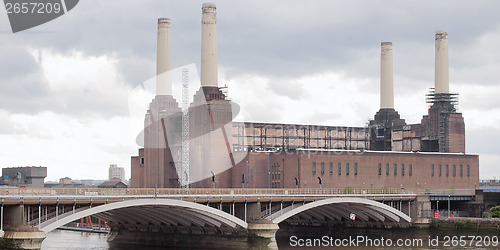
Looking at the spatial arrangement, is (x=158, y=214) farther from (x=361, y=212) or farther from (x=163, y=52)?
(x=163, y=52)

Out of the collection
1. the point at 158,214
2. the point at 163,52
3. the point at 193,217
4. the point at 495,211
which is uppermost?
the point at 163,52

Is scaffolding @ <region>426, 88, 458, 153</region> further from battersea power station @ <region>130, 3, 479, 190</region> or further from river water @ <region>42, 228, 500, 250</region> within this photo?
river water @ <region>42, 228, 500, 250</region>

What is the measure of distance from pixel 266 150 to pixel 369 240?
39.8 m

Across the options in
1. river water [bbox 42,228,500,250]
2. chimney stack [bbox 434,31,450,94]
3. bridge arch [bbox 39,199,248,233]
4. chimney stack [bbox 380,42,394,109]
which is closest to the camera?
bridge arch [bbox 39,199,248,233]

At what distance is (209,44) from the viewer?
128 meters

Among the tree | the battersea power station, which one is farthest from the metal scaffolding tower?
the tree

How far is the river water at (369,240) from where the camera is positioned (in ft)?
328

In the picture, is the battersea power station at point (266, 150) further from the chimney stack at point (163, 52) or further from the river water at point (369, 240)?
the river water at point (369, 240)

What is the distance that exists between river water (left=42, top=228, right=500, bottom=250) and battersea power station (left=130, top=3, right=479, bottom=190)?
45.4 ft

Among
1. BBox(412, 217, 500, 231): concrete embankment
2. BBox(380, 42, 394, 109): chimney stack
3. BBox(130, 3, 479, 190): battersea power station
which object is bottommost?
BBox(412, 217, 500, 231): concrete embankment

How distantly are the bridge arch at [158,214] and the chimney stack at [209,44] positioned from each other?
34.3m

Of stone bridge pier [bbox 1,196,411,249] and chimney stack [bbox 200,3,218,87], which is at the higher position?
chimney stack [bbox 200,3,218,87]

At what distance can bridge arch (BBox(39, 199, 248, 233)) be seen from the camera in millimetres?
74062

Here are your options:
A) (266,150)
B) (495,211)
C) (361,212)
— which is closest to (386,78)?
(266,150)
